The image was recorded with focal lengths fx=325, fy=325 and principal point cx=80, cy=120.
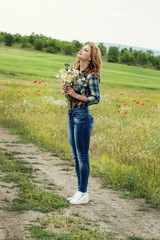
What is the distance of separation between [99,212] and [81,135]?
1188 millimetres

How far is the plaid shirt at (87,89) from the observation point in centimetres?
475

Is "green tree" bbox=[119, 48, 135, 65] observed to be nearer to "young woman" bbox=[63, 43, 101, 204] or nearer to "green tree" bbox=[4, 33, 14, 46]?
"green tree" bbox=[4, 33, 14, 46]

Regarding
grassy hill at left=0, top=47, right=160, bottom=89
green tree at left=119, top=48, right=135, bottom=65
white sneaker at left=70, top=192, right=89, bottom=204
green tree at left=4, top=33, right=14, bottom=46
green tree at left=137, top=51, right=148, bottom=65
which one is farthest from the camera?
green tree at left=137, top=51, right=148, bottom=65

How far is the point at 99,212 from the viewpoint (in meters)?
4.89

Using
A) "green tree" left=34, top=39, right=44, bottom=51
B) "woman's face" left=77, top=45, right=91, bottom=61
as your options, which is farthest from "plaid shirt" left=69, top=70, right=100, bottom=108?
"green tree" left=34, top=39, right=44, bottom=51

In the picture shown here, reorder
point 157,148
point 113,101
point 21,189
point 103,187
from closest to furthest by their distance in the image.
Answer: point 21,189 → point 103,187 → point 157,148 → point 113,101

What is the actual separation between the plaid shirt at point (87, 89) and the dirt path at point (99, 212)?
160cm

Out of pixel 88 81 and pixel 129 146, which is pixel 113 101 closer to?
pixel 129 146

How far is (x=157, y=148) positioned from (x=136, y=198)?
1518 mm

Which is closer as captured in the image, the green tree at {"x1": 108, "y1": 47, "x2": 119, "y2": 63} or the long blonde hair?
the long blonde hair

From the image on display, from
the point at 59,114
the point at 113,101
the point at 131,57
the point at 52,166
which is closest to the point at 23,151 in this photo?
the point at 52,166

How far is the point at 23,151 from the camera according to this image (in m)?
8.38

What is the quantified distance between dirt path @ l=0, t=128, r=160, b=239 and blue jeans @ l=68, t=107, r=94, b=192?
0.48 m

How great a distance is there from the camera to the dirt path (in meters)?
4.21
